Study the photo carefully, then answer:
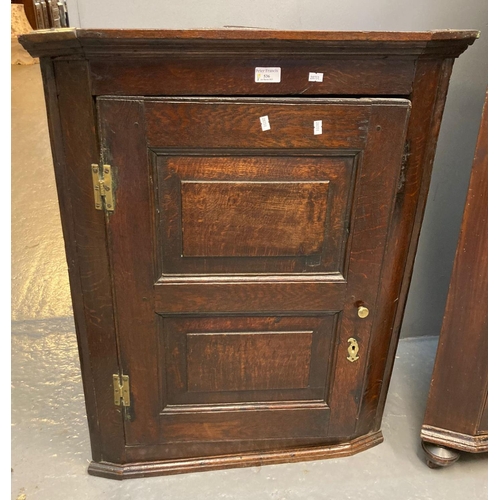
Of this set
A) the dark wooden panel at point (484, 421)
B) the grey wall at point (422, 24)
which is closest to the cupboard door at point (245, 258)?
the dark wooden panel at point (484, 421)

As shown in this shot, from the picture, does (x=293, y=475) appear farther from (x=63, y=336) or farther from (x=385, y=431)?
(x=63, y=336)

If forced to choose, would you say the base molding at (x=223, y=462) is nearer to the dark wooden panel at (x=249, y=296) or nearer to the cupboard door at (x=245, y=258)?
the cupboard door at (x=245, y=258)

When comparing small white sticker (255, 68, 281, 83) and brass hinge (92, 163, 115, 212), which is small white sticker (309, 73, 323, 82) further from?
brass hinge (92, 163, 115, 212)

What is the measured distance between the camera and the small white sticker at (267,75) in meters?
1.02

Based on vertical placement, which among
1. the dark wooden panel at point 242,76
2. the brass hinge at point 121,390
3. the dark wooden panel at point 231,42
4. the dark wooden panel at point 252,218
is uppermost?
the dark wooden panel at point 231,42

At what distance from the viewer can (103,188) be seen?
3.56 feet

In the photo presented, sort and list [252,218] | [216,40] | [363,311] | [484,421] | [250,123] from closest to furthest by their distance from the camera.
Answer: [216,40] → [250,123] → [252,218] → [363,311] → [484,421]

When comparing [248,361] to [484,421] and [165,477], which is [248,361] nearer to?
[165,477]

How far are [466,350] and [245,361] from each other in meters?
0.62

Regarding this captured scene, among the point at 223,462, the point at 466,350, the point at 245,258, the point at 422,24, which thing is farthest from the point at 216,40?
the point at 223,462

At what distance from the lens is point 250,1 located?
1431 mm

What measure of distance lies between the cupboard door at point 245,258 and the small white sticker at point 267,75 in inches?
1.7

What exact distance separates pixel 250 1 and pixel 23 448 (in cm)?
156

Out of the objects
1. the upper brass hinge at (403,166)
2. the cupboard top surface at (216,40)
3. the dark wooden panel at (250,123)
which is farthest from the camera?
the upper brass hinge at (403,166)
